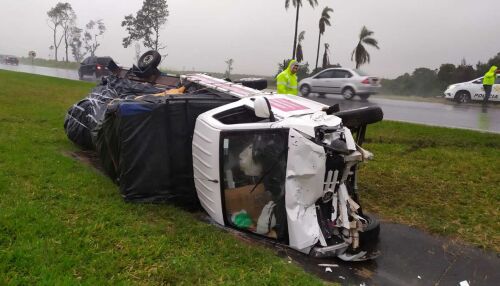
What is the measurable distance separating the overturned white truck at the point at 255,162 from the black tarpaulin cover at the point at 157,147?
11 mm

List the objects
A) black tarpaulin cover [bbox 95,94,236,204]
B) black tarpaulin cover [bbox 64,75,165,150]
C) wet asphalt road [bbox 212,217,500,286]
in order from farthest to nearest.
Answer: black tarpaulin cover [bbox 64,75,165,150]
black tarpaulin cover [bbox 95,94,236,204]
wet asphalt road [bbox 212,217,500,286]

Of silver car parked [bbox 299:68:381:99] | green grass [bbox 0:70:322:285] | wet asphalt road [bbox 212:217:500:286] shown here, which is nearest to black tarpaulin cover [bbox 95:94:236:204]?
green grass [bbox 0:70:322:285]

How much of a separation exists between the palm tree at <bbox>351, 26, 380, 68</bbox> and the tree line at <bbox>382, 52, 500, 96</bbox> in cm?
283

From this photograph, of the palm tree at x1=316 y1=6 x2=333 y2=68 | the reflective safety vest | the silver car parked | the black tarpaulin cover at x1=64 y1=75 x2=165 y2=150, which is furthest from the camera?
the palm tree at x1=316 y1=6 x2=333 y2=68

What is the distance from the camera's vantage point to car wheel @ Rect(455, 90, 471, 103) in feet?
64.7

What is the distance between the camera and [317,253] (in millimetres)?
3832

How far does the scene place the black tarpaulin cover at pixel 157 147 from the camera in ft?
15.4

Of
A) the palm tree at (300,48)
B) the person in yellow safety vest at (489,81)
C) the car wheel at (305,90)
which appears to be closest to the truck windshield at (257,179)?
the car wheel at (305,90)

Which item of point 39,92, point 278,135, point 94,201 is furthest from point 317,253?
point 39,92

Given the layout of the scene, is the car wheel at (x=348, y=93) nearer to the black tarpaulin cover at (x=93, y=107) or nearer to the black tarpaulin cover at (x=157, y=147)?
the black tarpaulin cover at (x=93, y=107)

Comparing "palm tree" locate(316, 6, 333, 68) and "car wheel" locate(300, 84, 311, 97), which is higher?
"palm tree" locate(316, 6, 333, 68)

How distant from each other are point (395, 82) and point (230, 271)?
34.2 m

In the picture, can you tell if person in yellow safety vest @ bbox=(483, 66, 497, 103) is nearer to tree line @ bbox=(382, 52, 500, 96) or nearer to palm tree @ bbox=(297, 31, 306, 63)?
tree line @ bbox=(382, 52, 500, 96)

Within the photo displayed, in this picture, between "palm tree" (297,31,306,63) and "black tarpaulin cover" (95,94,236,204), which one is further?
"palm tree" (297,31,306,63)
